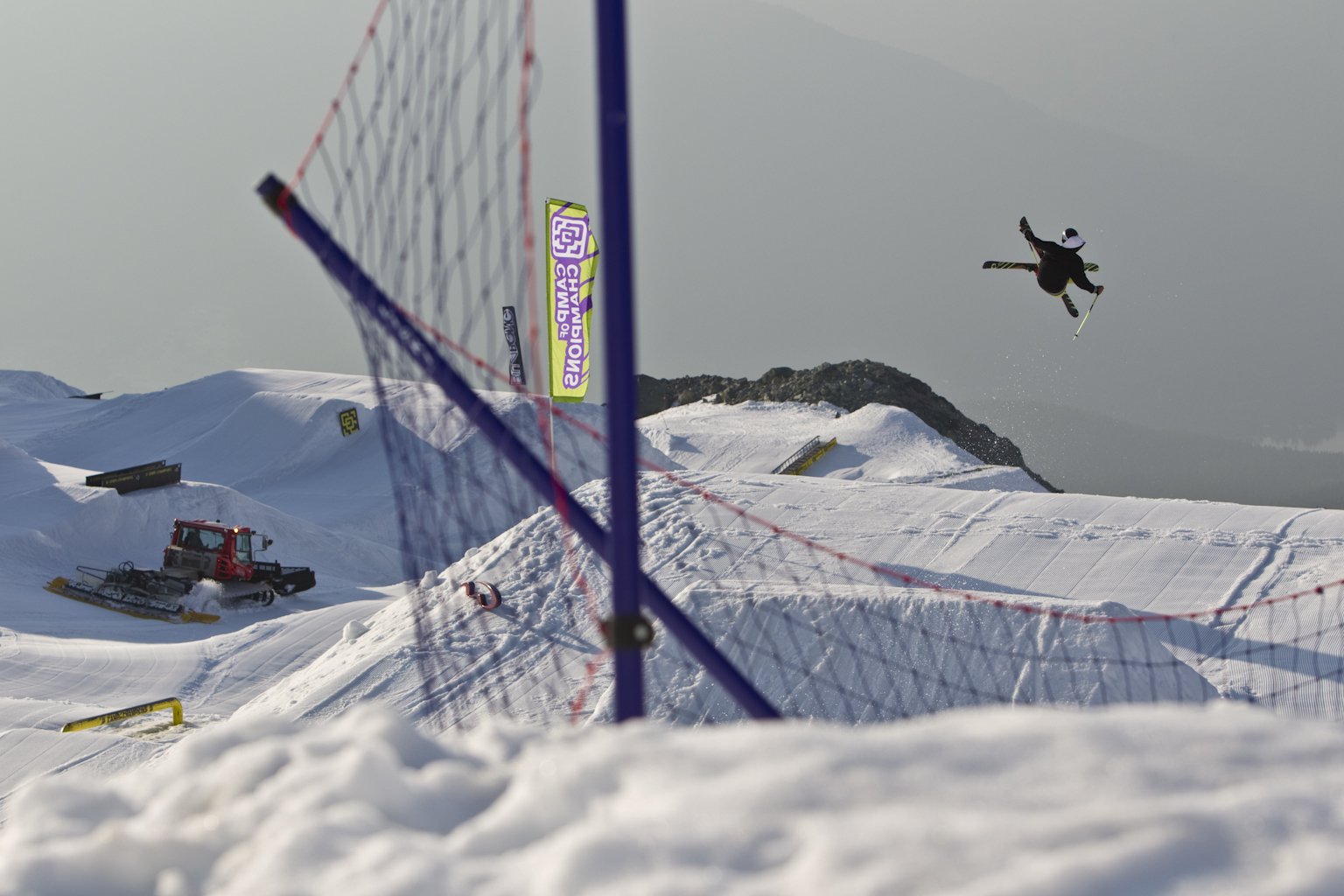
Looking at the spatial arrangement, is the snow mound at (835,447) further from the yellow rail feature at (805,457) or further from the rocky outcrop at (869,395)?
the rocky outcrop at (869,395)

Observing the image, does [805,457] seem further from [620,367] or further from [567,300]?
[620,367]

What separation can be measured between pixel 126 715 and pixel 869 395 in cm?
4318

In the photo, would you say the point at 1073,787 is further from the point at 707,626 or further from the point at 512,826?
the point at 707,626

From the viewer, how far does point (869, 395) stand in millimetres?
53031

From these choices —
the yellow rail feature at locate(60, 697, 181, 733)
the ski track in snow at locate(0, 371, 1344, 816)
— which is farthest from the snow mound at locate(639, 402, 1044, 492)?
the yellow rail feature at locate(60, 697, 181, 733)

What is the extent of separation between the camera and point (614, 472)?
10.5ft

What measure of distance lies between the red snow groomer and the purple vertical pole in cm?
1942

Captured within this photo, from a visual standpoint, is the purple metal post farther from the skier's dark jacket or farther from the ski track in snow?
the skier's dark jacket

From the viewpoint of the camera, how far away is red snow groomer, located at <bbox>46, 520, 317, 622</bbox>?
21.1 m

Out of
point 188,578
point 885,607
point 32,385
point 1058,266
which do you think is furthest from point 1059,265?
point 32,385

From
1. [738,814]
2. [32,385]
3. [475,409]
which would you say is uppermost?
[32,385]

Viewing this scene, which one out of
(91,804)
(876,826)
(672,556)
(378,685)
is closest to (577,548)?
(672,556)

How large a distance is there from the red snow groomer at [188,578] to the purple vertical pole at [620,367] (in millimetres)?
19418

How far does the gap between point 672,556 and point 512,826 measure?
35.4 ft
